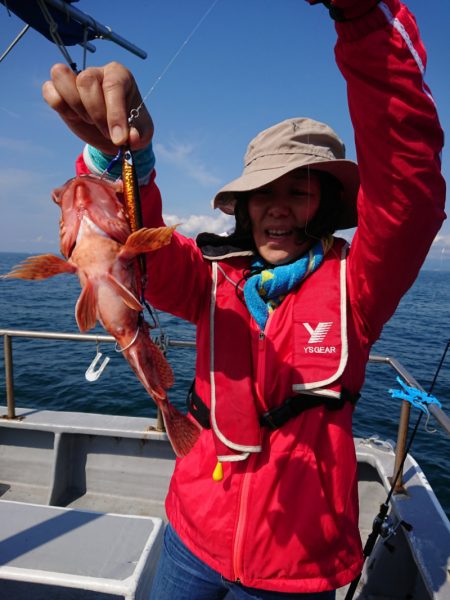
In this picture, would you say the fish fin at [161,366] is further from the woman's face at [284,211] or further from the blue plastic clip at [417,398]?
the blue plastic clip at [417,398]

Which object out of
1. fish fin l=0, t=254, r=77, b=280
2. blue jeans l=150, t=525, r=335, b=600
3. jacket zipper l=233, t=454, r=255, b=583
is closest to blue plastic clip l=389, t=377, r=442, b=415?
blue jeans l=150, t=525, r=335, b=600

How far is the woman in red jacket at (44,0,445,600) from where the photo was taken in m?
1.75

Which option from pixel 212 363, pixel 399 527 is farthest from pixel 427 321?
pixel 212 363

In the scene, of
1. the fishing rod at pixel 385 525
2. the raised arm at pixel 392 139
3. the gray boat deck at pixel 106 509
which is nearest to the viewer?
the raised arm at pixel 392 139

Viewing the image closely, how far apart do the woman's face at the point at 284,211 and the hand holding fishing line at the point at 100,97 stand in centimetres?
79

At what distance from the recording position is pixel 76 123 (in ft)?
6.27

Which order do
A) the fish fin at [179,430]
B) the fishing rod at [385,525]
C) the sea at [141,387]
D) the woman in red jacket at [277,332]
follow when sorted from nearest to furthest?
the woman in red jacket at [277,332] → the fish fin at [179,430] → the fishing rod at [385,525] → the sea at [141,387]

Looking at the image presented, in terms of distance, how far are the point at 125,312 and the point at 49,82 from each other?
108 cm

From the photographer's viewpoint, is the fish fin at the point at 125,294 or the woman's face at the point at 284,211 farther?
the woman's face at the point at 284,211

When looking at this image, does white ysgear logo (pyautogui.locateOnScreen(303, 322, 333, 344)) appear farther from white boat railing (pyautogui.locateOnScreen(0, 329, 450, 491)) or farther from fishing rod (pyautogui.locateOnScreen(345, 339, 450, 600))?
fishing rod (pyautogui.locateOnScreen(345, 339, 450, 600))

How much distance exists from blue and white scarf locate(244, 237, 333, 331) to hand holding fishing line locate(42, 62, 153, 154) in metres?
0.95

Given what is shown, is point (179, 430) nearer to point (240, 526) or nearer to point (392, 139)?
point (240, 526)

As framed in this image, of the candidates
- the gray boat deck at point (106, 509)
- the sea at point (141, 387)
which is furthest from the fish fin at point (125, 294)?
the sea at point (141, 387)

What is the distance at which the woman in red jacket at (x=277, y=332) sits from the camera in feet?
5.75
